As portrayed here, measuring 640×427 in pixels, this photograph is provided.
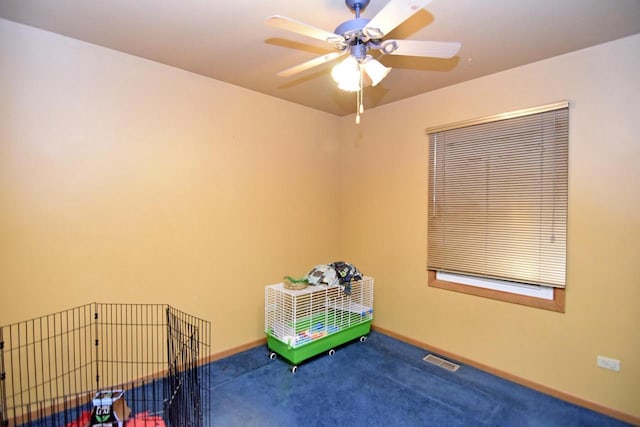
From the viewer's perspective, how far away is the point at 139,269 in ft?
8.75

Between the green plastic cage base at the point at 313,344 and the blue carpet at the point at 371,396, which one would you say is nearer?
the blue carpet at the point at 371,396

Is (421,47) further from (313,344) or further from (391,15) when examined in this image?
(313,344)

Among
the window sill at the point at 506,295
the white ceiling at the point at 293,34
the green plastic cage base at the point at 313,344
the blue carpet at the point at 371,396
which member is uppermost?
the white ceiling at the point at 293,34

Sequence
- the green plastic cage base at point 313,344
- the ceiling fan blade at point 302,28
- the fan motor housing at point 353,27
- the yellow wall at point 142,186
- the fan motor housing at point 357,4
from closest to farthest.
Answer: the ceiling fan blade at point 302,28
the fan motor housing at point 353,27
the fan motor housing at point 357,4
the yellow wall at point 142,186
the green plastic cage base at point 313,344

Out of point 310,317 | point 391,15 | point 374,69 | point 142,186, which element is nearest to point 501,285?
point 310,317

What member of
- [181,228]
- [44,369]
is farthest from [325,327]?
[44,369]

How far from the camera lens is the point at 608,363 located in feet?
7.72

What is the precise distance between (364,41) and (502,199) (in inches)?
74.7

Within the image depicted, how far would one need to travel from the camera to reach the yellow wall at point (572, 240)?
7.48 feet

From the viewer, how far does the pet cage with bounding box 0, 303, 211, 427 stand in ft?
6.51

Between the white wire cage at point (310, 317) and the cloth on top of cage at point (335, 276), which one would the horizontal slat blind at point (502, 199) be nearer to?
the cloth on top of cage at point (335, 276)

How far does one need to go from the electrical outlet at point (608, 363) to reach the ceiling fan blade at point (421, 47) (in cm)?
238

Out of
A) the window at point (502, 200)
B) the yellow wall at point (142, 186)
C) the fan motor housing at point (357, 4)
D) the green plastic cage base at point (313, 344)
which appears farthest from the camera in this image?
the green plastic cage base at point (313, 344)

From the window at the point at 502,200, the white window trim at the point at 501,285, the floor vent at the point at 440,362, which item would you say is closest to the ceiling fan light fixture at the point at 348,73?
the window at the point at 502,200
